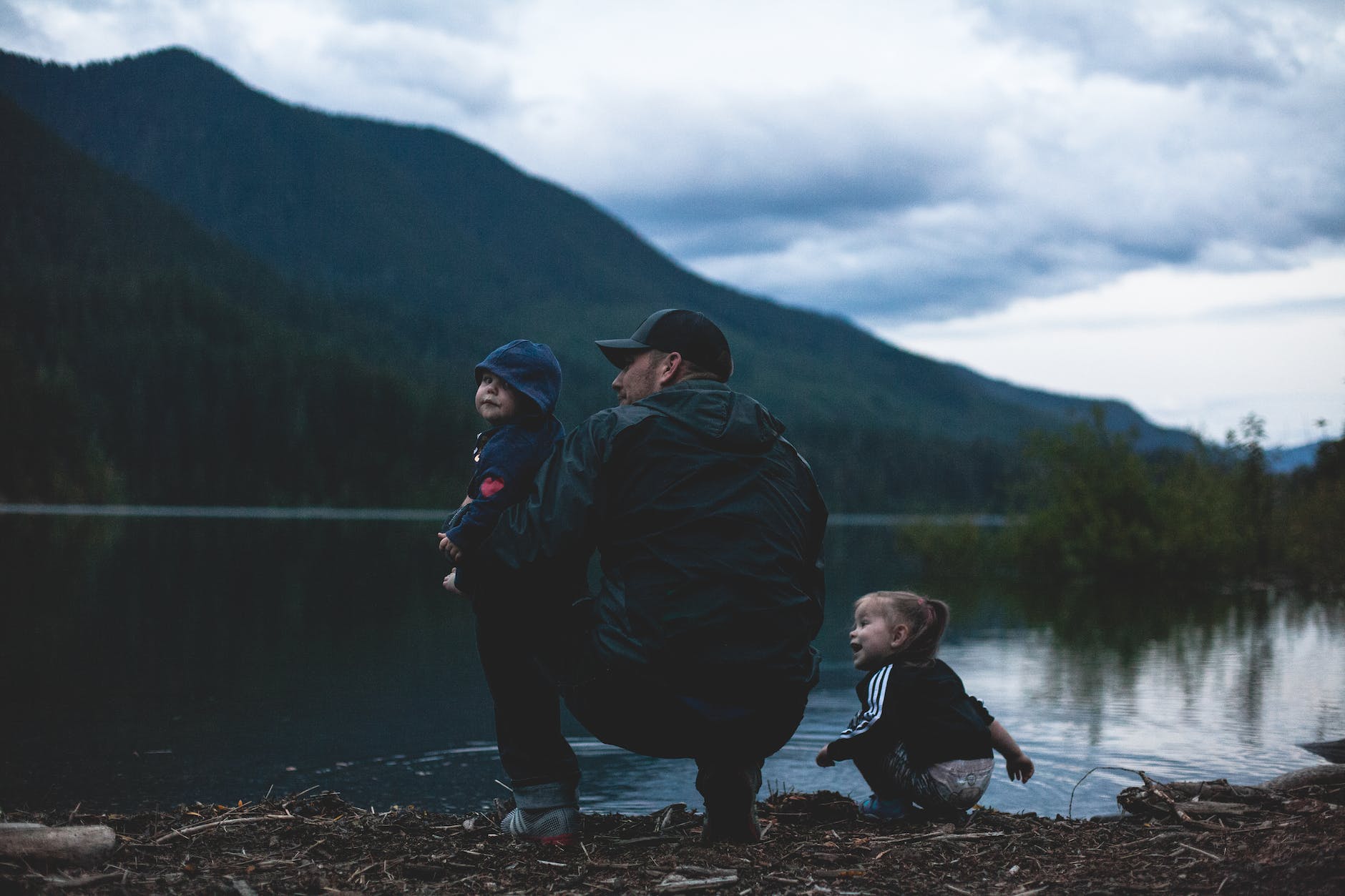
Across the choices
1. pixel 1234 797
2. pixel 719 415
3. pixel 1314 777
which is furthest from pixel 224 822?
pixel 1314 777

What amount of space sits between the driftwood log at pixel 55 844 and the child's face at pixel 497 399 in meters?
2.12

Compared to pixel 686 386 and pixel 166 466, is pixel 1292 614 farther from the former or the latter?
pixel 166 466

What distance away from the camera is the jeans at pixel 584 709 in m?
4.44

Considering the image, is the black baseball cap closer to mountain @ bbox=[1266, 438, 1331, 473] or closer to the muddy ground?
the muddy ground

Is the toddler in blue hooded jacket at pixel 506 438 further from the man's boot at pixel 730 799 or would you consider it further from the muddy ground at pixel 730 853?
the man's boot at pixel 730 799

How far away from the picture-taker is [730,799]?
186 inches

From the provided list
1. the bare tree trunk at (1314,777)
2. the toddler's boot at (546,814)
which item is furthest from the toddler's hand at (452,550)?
the bare tree trunk at (1314,777)

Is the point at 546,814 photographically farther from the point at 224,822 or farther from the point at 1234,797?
the point at 1234,797

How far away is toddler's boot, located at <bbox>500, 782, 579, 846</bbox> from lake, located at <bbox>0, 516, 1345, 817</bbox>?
4.11ft

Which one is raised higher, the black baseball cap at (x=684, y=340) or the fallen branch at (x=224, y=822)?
the black baseball cap at (x=684, y=340)

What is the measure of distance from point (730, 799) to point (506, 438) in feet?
5.55

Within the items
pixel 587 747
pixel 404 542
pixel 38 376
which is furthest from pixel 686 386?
pixel 38 376

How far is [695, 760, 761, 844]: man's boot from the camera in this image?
4684mm

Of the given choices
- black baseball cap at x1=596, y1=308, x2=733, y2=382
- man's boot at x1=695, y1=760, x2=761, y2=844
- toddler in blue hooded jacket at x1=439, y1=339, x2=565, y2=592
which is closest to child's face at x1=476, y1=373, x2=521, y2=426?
toddler in blue hooded jacket at x1=439, y1=339, x2=565, y2=592
